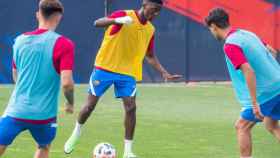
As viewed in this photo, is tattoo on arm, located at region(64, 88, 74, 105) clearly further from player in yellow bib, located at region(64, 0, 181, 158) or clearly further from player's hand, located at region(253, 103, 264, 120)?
player in yellow bib, located at region(64, 0, 181, 158)

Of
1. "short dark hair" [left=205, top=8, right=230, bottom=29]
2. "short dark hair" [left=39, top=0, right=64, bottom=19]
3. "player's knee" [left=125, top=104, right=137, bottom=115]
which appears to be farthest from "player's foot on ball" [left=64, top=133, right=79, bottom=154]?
"short dark hair" [left=39, top=0, right=64, bottom=19]

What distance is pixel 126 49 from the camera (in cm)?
1063

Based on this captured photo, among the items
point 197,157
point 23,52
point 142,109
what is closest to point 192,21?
point 142,109

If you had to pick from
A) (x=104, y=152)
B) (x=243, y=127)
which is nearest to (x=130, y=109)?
(x=243, y=127)

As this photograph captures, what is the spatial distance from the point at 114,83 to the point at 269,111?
2.42 meters

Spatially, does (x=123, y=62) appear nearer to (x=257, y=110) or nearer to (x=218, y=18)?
(x=218, y=18)

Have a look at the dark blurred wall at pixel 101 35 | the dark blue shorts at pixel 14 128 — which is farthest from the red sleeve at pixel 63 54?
the dark blurred wall at pixel 101 35

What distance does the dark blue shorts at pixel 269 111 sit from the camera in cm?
889

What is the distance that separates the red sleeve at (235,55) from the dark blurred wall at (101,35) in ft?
42.9

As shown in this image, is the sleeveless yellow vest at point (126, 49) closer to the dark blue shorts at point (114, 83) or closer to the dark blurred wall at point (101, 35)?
the dark blue shorts at point (114, 83)

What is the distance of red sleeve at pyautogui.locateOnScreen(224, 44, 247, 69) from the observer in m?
8.31

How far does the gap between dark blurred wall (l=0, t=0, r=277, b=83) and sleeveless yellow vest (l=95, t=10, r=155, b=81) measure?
34.9ft

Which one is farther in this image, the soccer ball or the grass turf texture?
the grass turf texture

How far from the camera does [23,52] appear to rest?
733 cm
